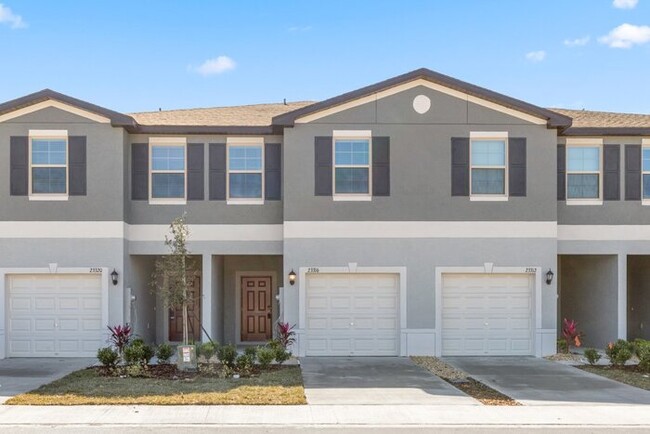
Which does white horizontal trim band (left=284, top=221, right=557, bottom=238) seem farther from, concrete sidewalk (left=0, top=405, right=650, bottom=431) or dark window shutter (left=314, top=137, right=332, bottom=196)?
concrete sidewalk (left=0, top=405, right=650, bottom=431)

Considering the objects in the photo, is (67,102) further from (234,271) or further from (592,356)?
(592,356)

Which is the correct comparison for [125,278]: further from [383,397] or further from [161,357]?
[383,397]

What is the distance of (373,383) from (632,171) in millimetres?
9322

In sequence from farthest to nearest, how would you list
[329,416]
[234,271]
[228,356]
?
1. [234,271]
2. [228,356]
3. [329,416]

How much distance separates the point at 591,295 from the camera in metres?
18.3

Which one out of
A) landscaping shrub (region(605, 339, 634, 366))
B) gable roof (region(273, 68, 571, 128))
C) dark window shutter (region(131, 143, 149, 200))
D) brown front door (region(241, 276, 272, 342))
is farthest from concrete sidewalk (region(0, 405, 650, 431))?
brown front door (region(241, 276, 272, 342))

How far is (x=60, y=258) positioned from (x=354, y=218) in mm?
7290

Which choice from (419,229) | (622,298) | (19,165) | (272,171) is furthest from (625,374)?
(19,165)

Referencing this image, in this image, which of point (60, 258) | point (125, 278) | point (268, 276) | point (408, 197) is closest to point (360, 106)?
point (408, 197)

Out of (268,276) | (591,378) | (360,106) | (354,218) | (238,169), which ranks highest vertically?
(360,106)

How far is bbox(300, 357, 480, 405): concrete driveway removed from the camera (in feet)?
37.0

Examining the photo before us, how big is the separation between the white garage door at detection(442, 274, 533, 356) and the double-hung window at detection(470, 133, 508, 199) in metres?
2.12

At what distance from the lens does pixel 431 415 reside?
33.5 feet

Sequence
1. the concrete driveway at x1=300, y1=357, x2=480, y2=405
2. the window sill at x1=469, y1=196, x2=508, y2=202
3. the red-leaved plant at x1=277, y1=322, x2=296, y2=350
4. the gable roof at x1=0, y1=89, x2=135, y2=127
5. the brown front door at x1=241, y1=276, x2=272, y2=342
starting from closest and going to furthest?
1. the concrete driveway at x1=300, y1=357, x2=480, y2=405
2. the red-leaved plant at x1=277, y1=322, x2=296, y2=350
3. the gable roof at x1=0, y1=89, x2=135, y2=127
4. the window sill at x1=469, y1=196, x2=508, y2=202
5. the brown front door at x1=241, y1=276, x2=272, y2=342
